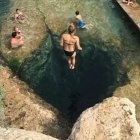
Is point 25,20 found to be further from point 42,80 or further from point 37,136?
point 37,136

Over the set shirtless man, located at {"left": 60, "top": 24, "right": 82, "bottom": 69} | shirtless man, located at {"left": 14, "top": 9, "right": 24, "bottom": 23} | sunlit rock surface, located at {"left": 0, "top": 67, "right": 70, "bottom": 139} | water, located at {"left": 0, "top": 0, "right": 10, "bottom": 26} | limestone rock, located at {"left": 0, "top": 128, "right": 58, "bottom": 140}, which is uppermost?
limestone rock, located at {"left": 0, "top": 128, "right": 58, "bottom": 140}

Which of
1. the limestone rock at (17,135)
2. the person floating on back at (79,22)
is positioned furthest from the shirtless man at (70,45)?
the limestone rock at (17,135)

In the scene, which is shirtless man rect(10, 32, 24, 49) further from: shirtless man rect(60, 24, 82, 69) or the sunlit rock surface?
the sunlit rock surface

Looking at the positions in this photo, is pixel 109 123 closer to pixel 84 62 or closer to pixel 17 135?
pixel 17 135

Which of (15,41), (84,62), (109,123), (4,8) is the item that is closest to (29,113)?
(109,123)

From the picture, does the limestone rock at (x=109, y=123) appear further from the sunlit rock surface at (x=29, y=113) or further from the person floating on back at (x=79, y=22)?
the person floating on back at (x=79, y=22)

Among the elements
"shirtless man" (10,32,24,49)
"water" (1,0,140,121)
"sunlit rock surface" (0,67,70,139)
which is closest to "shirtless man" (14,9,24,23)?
"water" (1,0,140,121)
